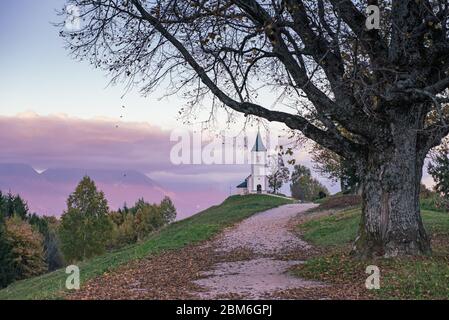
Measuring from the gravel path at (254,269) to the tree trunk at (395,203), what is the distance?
2474 millimetres

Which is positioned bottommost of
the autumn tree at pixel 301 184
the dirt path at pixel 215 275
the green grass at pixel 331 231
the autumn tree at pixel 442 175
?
the dirt path at pixel 215 275

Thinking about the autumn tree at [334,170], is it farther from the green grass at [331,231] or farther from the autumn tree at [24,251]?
the autumn tree at [24,251]

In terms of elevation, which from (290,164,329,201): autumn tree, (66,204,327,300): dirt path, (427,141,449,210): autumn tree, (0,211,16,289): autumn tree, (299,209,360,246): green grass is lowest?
(0,211,16,289): autumn tree

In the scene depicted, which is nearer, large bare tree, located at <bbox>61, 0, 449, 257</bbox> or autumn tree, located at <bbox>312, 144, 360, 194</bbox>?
large bare tree, located at <bbox>61, 0, 449, 257</bbox>

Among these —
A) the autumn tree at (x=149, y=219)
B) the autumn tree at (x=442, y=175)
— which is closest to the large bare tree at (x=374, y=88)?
the autumn tree at (x=442, y=175)

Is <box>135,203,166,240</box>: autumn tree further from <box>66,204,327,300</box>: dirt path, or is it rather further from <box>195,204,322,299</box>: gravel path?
<box>66,204,327,300</box>: dirt path

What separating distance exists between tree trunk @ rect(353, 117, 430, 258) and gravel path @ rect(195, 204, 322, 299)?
2474 mm

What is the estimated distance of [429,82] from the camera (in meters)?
12.5

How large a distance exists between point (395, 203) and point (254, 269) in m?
4.06

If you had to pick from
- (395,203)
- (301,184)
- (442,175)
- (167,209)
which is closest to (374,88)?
(395,203)

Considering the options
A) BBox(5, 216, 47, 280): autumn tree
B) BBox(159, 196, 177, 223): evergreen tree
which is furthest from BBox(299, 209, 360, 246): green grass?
BBox(159, 196, 177, 223): evergreen tree

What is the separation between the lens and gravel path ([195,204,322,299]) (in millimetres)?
10094

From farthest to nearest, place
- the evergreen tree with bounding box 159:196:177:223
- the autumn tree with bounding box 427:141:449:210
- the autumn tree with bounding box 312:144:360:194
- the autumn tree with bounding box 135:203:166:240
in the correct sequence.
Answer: the evergreen tree with bounding box 159:196:177:223 < the autumn tree with bounding box 135:203:166:240 < the autumn tree with bounding box 312:144:360:194 < the autumn tree with bounding box 427:141:449:210

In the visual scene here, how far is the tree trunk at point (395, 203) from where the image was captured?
1212 cm
